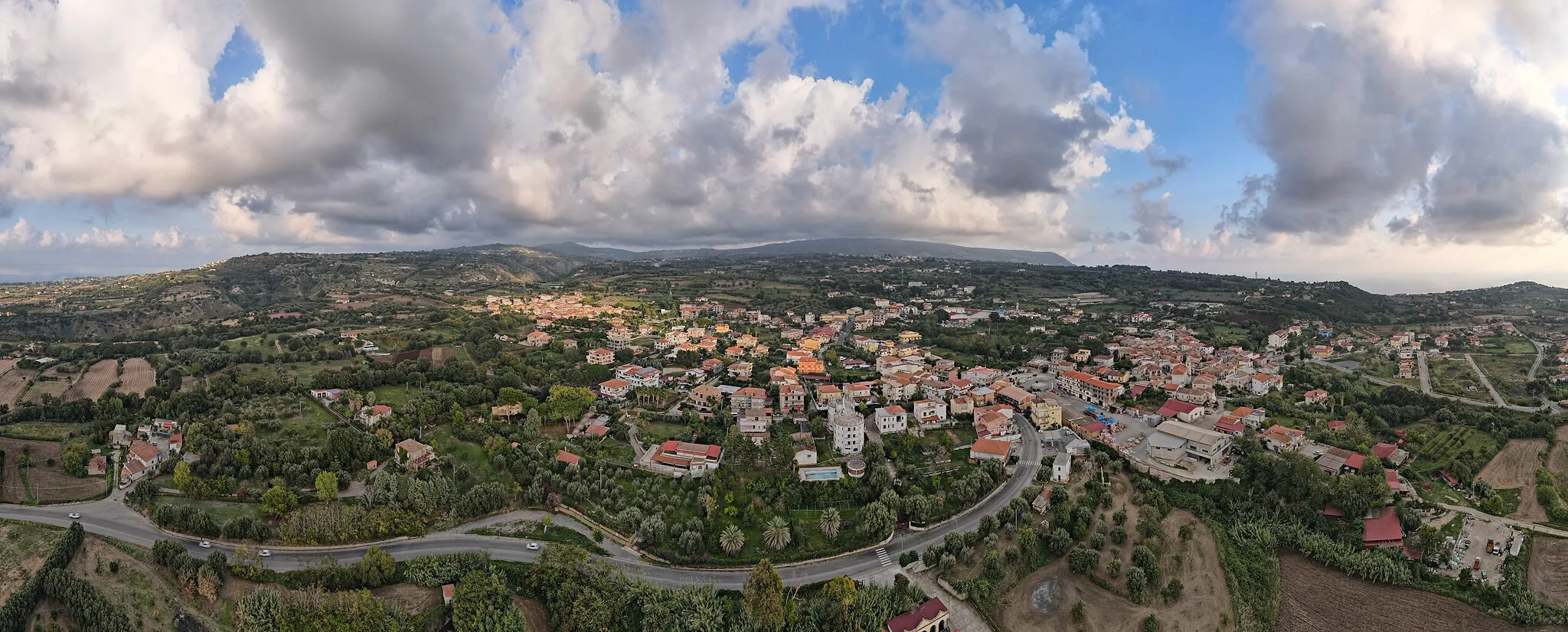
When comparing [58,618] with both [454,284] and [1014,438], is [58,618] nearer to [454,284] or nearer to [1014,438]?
[1014,438]

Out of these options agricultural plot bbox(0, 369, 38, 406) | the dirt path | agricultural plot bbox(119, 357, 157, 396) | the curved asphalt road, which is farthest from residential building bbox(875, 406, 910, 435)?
agricultural plot bbox(0, 369, 38, 406)

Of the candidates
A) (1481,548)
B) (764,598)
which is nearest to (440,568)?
(764,598)

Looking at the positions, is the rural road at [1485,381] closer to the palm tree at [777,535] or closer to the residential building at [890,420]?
the residential building at [890,420]

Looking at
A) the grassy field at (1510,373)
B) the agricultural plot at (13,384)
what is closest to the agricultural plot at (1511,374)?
the grassy field at (1510,373)

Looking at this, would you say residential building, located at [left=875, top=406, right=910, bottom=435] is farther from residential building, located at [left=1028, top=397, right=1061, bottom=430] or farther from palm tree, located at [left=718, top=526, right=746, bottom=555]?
palm tree, located at [left=718, top=526, right=746, bottom=555]

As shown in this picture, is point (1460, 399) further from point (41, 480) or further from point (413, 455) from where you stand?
point (41, 480)

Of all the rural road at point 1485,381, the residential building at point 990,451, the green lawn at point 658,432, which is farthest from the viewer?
the rural road at point 1485,381
